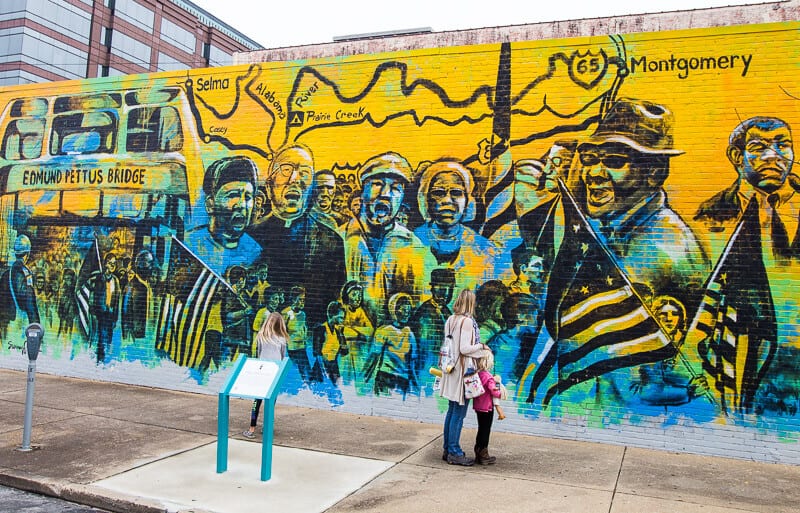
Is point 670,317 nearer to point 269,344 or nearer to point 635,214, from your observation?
point 635,214

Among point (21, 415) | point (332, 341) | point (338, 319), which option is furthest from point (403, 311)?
point (21, 415)

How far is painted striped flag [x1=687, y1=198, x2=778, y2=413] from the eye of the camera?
7598 mm

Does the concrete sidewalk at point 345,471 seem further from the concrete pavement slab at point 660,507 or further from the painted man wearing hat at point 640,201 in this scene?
the painted man wearing hat at point 640,201

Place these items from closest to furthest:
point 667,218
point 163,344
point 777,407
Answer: point 777,407
point 667,218
point 163,344

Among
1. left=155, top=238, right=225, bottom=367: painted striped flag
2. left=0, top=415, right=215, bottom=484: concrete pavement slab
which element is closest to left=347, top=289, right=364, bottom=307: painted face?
left=155, top=238, right=225, bottom=367: painted striped flag

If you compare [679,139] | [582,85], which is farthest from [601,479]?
[582,85]

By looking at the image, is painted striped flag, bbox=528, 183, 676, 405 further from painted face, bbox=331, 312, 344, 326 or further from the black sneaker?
painted face, bbox=331, 312, 344, 326

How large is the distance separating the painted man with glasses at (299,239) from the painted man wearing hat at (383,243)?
0.31 m

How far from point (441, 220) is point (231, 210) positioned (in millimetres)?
3350

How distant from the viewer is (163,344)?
34.7 feet

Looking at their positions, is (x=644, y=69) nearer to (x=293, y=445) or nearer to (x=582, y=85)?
(x=582, y=85)

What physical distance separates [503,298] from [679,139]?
2856mm

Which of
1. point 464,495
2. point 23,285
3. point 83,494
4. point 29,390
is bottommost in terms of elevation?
point 83,494

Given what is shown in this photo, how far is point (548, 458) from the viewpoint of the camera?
727 cm
